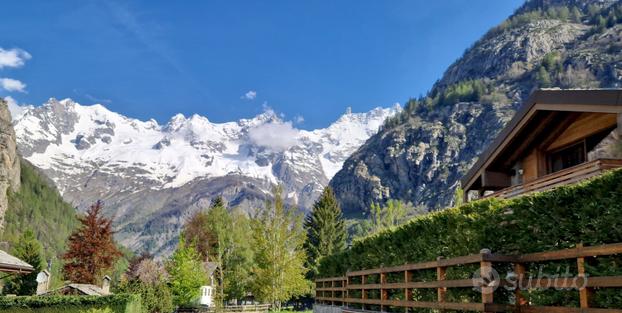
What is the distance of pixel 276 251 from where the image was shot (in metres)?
36.1

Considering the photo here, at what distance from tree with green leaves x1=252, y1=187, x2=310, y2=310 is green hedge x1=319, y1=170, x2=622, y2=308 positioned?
78.6 ft

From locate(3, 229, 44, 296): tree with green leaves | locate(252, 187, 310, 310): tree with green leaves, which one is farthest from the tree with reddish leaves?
locate(252, 187, 310, 310): tree with green leaves

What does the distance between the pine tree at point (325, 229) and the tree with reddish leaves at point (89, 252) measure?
77.2ft

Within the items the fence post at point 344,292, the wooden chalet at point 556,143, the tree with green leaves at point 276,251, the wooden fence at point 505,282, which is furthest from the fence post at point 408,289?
Answer: the tree with green leaves at point 276,251

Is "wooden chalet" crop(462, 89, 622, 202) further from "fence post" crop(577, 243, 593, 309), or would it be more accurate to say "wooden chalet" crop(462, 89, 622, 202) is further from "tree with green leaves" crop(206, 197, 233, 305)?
"tree with green leaves" crop(206, 197, 233, 305)

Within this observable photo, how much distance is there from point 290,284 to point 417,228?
25656 mm

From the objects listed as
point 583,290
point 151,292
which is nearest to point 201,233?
point 151,292

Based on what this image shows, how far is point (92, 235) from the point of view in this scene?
49.3 m

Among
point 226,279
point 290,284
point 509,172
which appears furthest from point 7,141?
point 509,172

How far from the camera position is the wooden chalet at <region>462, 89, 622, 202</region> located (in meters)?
13.0

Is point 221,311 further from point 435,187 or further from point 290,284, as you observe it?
point 435,187

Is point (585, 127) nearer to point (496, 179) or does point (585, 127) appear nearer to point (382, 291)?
point (496, 179)

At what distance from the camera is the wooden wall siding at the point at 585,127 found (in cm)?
1420

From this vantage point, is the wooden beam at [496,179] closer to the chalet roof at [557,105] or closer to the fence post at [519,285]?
the chalet roof at [557,105]
